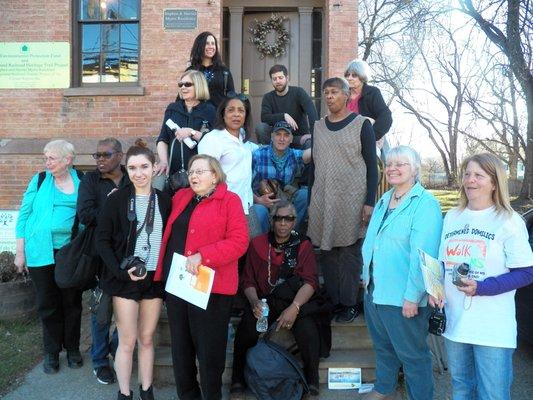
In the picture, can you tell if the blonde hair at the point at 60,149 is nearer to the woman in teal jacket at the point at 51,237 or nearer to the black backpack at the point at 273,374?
the woman in teal jacket at the point at 51,237

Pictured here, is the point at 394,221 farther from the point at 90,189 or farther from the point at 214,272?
the point at 90,189

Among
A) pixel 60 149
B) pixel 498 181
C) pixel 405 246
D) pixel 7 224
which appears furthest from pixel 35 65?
pixel 498 181

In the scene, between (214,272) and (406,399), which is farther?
(406,399)

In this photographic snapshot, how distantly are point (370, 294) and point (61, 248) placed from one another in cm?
240

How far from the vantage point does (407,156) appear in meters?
3.21

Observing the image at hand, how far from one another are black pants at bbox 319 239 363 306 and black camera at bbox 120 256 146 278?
1.58 metres

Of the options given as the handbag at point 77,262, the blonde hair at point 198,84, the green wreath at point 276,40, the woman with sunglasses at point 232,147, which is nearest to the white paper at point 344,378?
the woman with sunglasses at point 232,147

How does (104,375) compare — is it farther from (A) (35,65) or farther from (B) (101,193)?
(A) (35,65)

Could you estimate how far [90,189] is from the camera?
3.99 meters

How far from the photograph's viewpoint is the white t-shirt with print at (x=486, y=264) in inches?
110

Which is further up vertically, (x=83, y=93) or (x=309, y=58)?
(x=309, y=58)

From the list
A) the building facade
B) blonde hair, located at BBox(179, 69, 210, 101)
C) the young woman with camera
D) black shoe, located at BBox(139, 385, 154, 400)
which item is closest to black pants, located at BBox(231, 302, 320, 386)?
black shoe, located at BBox(139, 385, 154, 400)

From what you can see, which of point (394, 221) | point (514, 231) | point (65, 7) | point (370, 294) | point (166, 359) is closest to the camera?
point (514, 231)

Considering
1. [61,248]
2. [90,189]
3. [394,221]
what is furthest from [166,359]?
[394,221]
